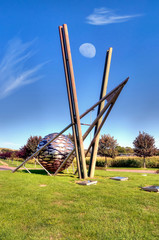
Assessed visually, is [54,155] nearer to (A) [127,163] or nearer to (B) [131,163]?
(A) [127,163]

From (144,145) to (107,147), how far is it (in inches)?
267

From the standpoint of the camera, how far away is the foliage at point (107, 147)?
29.8m

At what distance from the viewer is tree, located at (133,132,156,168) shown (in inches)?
1118

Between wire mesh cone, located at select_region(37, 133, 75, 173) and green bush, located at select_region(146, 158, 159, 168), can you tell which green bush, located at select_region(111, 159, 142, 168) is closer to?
green bush, located at select_region(146, 158, 159, 168)

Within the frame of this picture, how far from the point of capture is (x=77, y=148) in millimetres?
10070

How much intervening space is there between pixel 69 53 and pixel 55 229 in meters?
9.59

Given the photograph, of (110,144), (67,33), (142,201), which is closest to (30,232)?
(142,201)

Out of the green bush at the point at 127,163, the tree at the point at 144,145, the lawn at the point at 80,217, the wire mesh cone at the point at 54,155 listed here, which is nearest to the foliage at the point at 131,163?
the green bush at the point at 127,163

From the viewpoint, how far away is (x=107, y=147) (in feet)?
101

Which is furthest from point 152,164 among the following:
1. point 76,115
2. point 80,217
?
point 80,217

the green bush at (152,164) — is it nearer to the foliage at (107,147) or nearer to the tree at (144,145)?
the tree at (144,145)

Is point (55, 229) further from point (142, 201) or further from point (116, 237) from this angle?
point (142, 201)

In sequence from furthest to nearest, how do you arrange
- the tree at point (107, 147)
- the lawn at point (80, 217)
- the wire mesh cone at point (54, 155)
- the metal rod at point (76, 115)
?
1. the tree at point (107, 147)
2. the wire mesh cone at point (54, 155)
3. the metal rod at point (76, 115)
4. the lawn at point (80, 217)

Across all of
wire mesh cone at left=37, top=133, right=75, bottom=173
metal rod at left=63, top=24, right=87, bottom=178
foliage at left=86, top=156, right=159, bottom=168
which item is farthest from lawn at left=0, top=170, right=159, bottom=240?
foliage at left=86, top=156, right=159, bottom=168
